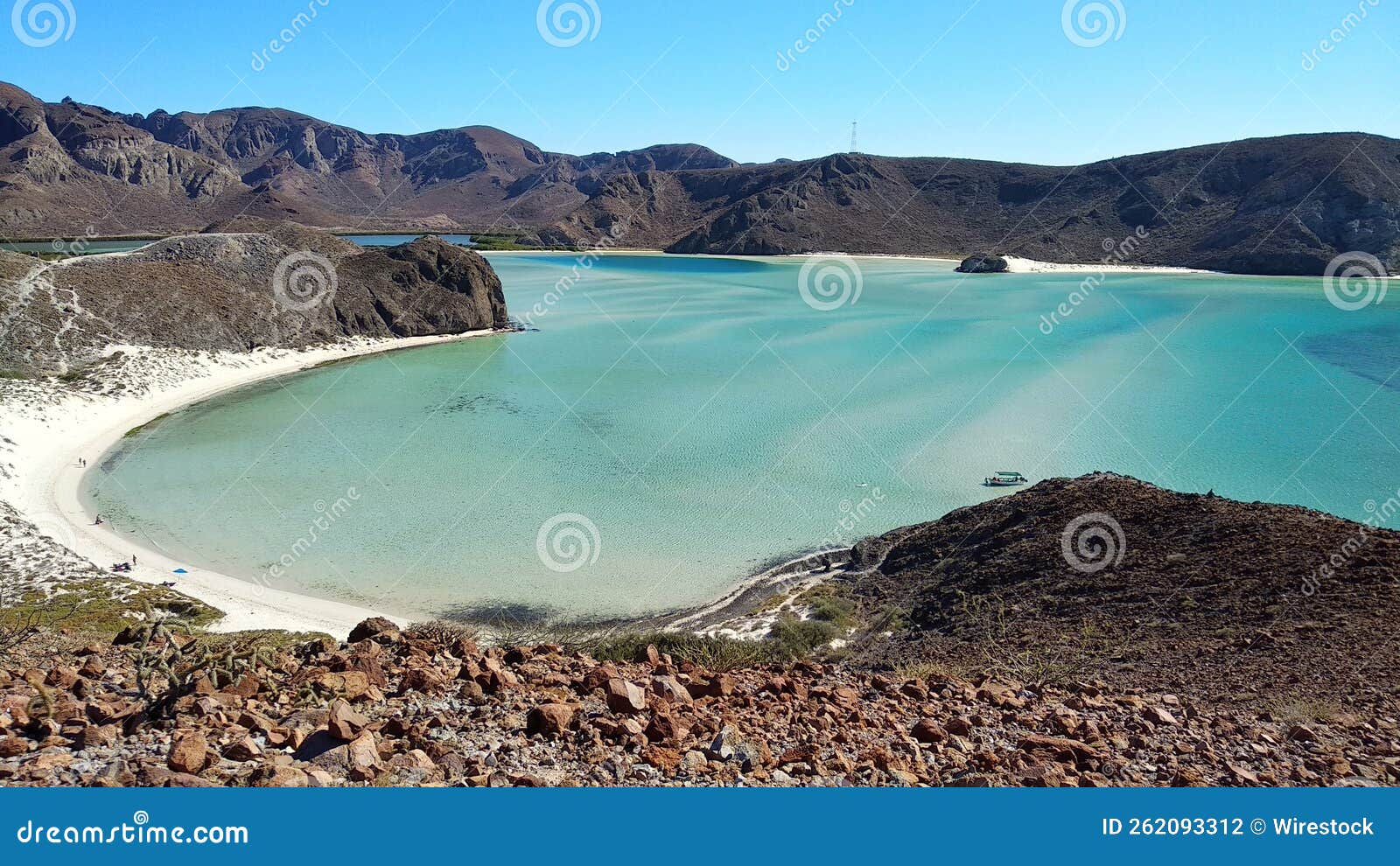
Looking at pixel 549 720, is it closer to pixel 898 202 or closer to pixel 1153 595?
pixel 1153 595

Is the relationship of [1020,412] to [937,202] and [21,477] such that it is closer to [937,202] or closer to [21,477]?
[21,477]

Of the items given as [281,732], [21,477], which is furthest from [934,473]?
[21,477]

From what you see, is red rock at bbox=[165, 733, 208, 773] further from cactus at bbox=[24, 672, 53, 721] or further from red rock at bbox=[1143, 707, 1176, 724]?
red rock at bbox=[1143, 707, 1176, 724]

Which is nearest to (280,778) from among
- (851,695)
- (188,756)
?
(188,756)

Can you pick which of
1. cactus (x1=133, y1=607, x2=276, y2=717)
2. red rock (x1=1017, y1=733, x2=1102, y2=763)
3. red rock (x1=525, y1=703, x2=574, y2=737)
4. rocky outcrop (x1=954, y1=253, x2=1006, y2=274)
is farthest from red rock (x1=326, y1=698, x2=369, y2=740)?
rocky outcrop (x1=954, y1=253, x2=1006, y2=274)

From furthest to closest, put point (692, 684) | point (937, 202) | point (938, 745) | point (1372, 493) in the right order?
point (937, 202)
point (1372, 493)
point (692, 684)
point (938, 745)

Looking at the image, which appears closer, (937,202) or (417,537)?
(417,537)

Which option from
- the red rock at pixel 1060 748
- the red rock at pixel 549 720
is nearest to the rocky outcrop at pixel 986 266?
the red rock at pixel 1060 748
